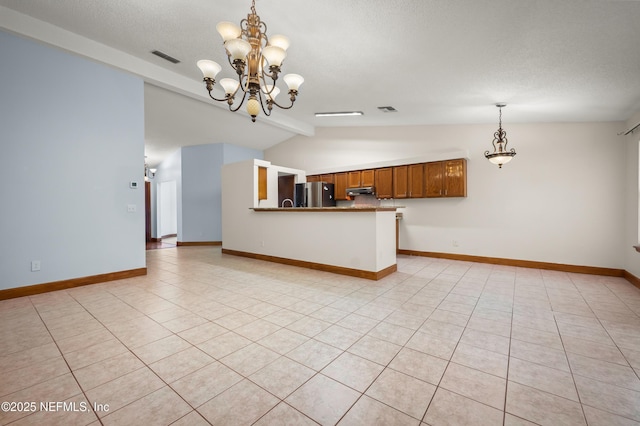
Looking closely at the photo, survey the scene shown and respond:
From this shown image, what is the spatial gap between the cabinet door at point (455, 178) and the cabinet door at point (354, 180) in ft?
7.11

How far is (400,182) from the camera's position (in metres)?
6.47

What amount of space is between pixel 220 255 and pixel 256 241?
1253 millimetres

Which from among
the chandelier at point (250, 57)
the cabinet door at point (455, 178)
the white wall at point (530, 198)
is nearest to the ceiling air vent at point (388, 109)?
the white wall at point (530, 198)

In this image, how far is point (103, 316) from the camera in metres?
2.84

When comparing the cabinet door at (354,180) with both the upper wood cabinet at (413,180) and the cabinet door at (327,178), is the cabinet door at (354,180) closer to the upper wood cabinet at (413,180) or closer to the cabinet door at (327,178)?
the upper wood cabinet at (413,180)

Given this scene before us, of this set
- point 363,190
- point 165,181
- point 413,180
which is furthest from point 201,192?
point 413,180

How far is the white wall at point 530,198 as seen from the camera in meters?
4.60

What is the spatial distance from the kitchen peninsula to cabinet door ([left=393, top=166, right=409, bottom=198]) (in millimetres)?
1744

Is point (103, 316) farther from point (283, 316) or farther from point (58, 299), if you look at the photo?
point (283, 316)

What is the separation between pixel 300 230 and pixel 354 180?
2.69 m

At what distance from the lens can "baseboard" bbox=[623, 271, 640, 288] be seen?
391 cm

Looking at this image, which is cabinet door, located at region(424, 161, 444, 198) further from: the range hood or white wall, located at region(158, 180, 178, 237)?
white wall, located at region(158, 180, 178, 237)

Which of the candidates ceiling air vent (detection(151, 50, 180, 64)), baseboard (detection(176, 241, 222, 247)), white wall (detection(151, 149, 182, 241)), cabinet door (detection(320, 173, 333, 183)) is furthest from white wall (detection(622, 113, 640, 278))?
white wall (detection(151, 149, 182, 241))

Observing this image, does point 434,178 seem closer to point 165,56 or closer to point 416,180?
point 416,180
